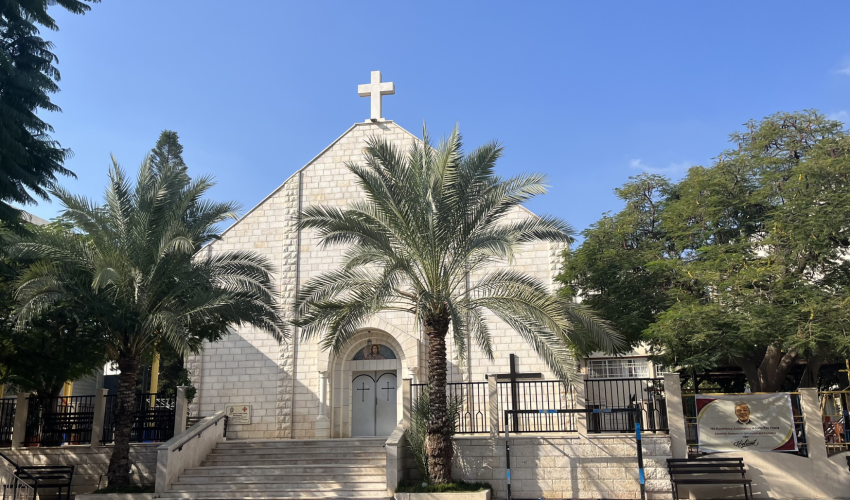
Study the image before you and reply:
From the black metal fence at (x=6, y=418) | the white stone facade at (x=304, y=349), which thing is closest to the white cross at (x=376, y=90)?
the white stone facade at (x=304, y=349)

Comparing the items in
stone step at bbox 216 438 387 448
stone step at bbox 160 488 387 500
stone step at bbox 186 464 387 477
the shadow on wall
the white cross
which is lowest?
stone step at bbox 160 488 387 500

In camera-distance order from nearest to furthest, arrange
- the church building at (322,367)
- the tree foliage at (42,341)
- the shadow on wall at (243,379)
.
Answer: the tree foliage at (42,341) < the church building at (322,367) < the shadow on wall at (243,379)

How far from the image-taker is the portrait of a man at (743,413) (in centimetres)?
1461

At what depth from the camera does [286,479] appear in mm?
15219

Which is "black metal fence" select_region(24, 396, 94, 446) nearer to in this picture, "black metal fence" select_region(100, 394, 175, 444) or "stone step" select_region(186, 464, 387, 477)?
"black metal fence" select_region(100, 394, 175, 444)

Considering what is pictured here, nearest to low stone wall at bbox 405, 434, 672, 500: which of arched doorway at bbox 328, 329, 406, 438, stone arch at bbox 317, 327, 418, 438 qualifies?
stone arch at bbox 317, 327, 418, 438

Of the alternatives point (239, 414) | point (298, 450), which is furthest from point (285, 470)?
point (239, 414)

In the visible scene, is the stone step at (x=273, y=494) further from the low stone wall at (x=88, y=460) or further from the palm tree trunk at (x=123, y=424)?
the low stone wall at (x=88, y=460)

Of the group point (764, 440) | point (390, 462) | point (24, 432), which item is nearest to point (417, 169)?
point (390, 462)

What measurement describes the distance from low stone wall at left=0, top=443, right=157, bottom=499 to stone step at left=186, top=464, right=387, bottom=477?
140 centimetres

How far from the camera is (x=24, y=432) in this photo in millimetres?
17391

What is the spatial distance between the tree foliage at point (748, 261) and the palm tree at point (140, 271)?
906 centimetres

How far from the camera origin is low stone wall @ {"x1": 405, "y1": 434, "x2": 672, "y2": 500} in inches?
561

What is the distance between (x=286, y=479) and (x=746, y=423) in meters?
9.94
